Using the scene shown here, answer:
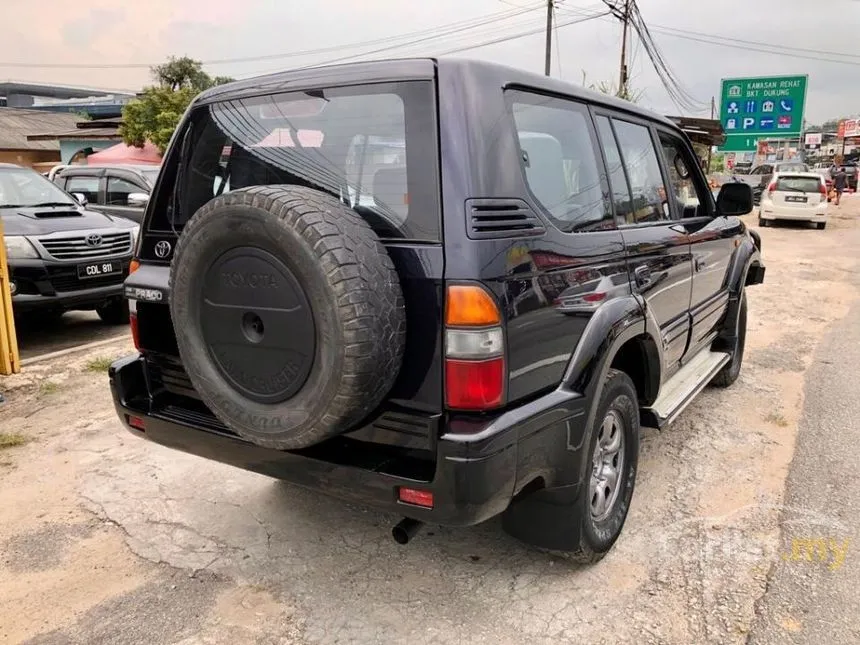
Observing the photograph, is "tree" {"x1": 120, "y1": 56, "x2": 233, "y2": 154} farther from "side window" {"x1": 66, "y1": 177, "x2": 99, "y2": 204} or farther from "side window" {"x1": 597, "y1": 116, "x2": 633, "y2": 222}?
"side window" {"x1": 597, "y1": 116, "x2": 633, "y2": 222}

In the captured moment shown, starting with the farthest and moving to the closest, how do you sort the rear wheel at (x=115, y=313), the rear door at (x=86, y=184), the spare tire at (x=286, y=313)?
1. the rear door at (x=86, y=184)
2. the rear wheel at (x=115, y=313)
3. the spare tire at (x=286, y=313)

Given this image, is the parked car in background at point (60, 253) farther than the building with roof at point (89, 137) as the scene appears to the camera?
No

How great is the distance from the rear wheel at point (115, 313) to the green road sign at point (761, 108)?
2850 cm

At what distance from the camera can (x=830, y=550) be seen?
9.66ft

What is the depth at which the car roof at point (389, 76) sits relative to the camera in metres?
2.23

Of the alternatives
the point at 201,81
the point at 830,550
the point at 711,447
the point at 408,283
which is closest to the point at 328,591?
the point at 408,283

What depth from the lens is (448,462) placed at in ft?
6.82

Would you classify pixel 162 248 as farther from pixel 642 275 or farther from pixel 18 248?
pixel 18 248

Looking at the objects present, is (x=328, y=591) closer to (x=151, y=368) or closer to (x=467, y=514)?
(x=467, y=514)

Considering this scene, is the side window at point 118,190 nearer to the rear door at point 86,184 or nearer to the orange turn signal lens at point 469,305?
the rear door at point 86,184

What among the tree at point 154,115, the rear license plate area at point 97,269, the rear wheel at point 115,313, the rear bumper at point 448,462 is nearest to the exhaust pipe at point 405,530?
the rear bumper at point 448,462

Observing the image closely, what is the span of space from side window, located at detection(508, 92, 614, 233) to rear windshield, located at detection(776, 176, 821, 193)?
1724 cm

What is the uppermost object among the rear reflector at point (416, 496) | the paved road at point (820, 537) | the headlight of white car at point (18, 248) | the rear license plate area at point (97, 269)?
the headlight of white car at point (18, 248)

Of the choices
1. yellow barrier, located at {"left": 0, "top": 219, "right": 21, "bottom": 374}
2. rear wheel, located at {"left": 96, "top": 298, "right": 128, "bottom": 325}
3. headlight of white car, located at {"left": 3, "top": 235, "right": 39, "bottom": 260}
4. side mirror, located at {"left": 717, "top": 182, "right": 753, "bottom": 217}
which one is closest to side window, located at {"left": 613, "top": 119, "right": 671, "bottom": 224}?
side mirror, located at {"left": 717, "top": 182, "right": 753, "bottom": 217}
